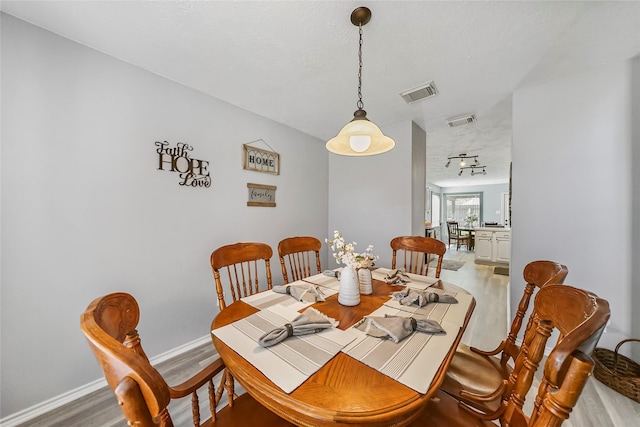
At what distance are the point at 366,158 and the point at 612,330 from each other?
9.30ft

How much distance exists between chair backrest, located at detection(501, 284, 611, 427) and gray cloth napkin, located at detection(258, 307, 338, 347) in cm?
66

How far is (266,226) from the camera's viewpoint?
2.86 metres

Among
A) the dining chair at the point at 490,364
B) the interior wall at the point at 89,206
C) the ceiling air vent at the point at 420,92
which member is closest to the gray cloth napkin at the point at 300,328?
the dining chair at the point at 490,364

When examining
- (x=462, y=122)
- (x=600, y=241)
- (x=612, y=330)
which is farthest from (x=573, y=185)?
(x=462, y=122)

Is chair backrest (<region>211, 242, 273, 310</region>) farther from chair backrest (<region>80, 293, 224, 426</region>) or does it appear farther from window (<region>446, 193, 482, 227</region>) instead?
window (<region>446, 193, 482, 227</region>)

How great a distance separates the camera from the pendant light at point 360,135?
136 centimetres

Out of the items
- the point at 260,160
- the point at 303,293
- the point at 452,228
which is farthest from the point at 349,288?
the point at 452,228

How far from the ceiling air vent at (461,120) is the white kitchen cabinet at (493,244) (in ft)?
12.7

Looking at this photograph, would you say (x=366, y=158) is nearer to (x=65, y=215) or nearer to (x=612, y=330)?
A: (x=612, y=330)

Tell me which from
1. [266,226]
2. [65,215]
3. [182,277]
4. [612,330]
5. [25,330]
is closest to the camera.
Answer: [25,330]

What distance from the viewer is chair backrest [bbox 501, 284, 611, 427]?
18.6 inches

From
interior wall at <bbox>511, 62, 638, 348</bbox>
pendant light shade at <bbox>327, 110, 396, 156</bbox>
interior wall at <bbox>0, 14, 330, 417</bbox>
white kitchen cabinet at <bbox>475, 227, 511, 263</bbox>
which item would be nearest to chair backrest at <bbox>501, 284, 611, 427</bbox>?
pendant light shade at <bbox>327, 110, 396, 156</bbox>

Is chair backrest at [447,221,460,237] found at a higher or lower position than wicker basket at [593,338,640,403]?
higher

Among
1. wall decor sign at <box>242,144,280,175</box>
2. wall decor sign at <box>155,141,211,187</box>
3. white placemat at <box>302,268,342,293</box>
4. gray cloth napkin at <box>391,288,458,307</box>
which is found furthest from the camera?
wall decor sign at <box>242,144,280,175</box>
